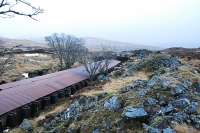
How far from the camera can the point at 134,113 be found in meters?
20.2

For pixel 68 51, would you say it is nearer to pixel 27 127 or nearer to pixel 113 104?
pixel 27 127

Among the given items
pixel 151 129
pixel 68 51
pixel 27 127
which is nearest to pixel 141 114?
pixel 151 129

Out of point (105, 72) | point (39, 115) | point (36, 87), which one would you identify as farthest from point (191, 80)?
point (105, 72)

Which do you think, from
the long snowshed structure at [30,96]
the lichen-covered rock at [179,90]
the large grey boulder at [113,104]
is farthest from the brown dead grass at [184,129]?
the long snowshed structure at [30,96]

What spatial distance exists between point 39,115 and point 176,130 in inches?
588

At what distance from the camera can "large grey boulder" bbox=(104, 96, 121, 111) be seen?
21.9 m

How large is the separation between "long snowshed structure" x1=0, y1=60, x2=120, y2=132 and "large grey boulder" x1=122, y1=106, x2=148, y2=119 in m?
10.6

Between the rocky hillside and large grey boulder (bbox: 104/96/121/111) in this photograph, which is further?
large grey boulder (bbox: 104/96/121/111)

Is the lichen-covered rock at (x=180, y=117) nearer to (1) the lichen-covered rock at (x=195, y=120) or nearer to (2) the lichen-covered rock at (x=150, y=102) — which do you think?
(1) the lichen-covered rock at (x=195, y=120)

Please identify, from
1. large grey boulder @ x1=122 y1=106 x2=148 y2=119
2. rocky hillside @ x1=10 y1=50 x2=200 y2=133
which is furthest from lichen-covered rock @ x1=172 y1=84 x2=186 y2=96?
large grey boulder @ x1=122 y1=106 x2=148 y2=119

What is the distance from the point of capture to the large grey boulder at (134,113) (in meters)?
20.0

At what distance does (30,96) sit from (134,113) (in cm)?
1412

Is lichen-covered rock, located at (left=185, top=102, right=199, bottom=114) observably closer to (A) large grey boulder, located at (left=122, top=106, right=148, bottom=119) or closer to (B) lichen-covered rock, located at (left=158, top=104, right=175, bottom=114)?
(B) lichen-covered rock, located at (left=158, top=104, right=175, bottom=114)

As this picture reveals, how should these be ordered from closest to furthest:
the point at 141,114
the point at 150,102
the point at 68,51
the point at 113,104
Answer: the point at 141,114
the point at 150,102
the point at 113,104
the point at 68,51
